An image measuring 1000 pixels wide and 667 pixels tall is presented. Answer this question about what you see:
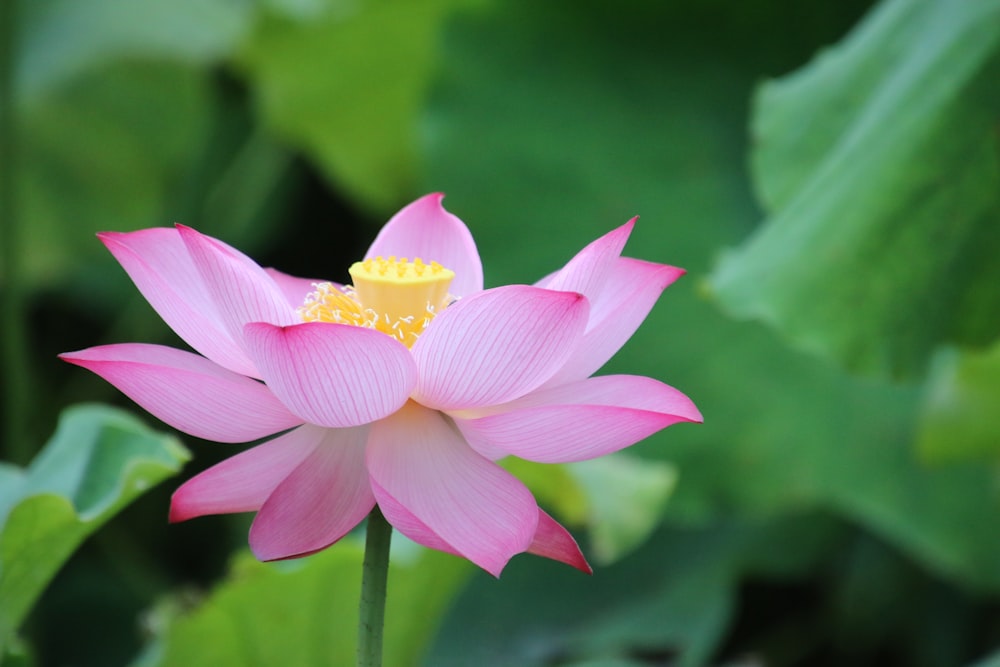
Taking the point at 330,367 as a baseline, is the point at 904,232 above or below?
above

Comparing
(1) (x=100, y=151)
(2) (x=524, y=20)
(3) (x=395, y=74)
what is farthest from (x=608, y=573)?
(1) (x=100, y=151)

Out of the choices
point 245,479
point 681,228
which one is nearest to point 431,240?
point 245,479

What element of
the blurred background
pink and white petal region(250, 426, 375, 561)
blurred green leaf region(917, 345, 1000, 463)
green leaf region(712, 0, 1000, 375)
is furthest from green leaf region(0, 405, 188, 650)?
blurred green leaf region(917, 345, 1000, 463)

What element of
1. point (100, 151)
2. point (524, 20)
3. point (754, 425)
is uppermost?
point (524, 20)

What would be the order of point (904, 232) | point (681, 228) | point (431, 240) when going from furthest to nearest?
1. point (681, 228)
2. point (904, 232)
3. point (431, 240)

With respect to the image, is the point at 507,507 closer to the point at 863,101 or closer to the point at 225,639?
the point at 225,639

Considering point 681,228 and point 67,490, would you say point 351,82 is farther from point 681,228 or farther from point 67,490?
point 67,490
